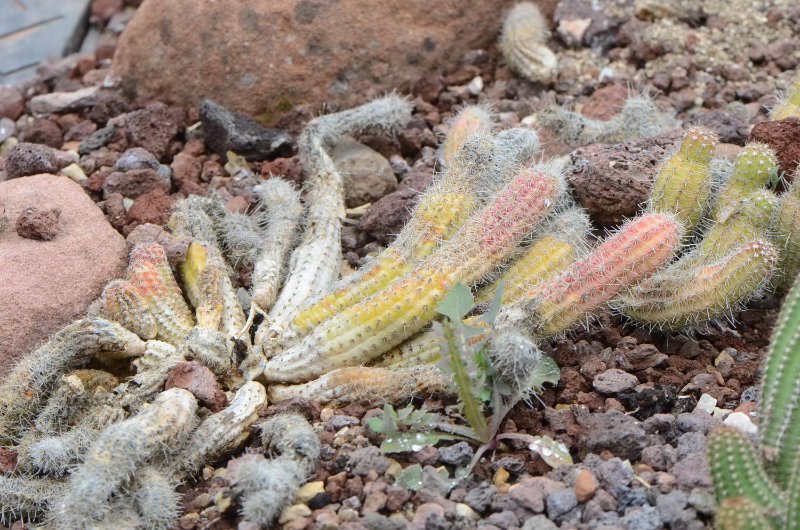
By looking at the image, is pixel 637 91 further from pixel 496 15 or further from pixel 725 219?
pixel 725 219

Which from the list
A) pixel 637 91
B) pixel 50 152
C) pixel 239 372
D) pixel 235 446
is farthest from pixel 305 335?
pixel 637 91

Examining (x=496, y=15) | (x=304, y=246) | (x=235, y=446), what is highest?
(x=496, y=15)

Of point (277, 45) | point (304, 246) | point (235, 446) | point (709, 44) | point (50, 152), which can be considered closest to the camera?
point (235, 446)

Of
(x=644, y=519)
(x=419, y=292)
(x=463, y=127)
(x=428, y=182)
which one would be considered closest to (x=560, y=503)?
(x=644, y=519)

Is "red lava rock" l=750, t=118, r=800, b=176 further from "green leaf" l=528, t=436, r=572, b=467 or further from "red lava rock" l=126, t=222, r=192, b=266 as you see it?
"red lava rock" l=126, t=222, r=192, b=266

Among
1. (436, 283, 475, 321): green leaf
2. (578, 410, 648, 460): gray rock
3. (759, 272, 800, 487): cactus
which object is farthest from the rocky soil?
(436, 283, 475, 321): green leaf
